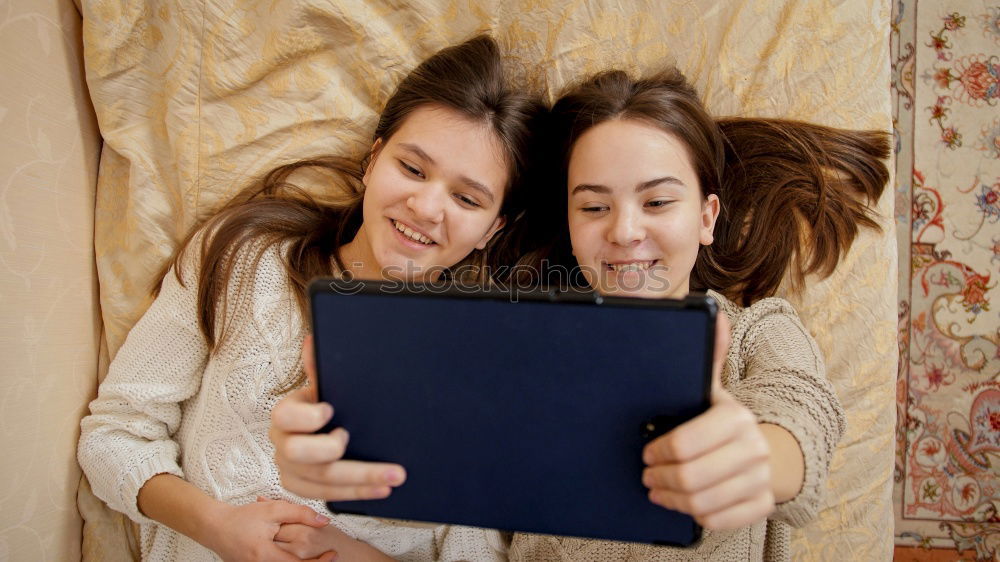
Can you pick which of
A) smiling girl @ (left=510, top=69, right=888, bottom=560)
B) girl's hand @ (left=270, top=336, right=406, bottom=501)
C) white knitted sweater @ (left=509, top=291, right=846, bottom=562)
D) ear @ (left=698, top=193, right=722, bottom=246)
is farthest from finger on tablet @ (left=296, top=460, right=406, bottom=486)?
ear @ (left=698, top=193, right=722, bottom=246)

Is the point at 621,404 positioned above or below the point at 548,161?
below

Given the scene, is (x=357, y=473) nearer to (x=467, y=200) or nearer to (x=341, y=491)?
(x=341, y=491)

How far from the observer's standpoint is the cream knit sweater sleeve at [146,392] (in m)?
0.92

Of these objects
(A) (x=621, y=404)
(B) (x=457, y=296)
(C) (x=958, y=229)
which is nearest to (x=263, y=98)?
(B) (x=457, y=296)

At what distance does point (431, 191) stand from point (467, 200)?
6 centimetres

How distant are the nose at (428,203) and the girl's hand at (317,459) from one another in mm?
293

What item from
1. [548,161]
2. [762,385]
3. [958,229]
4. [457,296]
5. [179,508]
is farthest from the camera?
[958,229]

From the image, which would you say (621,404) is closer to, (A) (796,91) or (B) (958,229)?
(A) (796,91)

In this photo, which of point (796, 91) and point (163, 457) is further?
point (796, 91)

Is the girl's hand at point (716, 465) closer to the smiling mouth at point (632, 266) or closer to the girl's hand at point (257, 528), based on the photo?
the smiling mouth at point (632, 266)

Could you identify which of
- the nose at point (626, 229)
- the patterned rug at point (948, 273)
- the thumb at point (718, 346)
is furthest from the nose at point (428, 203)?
the patterned rug at point (948, 273)

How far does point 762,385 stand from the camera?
73cm

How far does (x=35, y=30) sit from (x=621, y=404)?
3.13ft

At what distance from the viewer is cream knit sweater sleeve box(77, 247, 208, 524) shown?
3.03 feet
